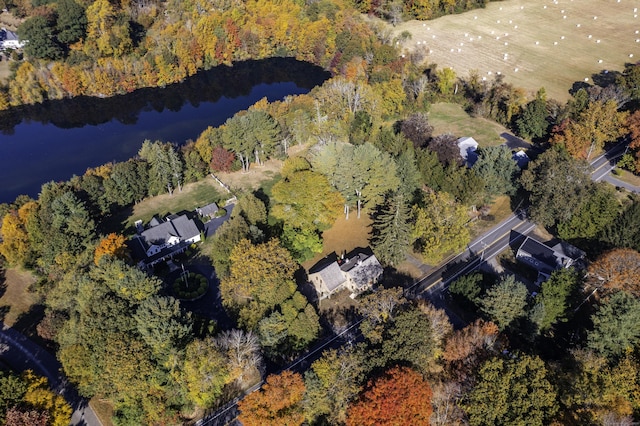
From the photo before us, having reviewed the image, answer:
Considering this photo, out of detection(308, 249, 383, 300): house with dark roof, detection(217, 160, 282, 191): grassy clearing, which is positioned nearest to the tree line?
detection(217, 160, 282, 191): grassy clearing

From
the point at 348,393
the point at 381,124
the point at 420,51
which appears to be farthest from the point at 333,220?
the point at 420,51

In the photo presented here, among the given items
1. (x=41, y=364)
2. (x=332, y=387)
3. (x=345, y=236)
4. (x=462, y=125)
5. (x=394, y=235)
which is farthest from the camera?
(x=462, y=125)

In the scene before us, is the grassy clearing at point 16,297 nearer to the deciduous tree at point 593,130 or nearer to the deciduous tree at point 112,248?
the deciduous tree at point 112,248

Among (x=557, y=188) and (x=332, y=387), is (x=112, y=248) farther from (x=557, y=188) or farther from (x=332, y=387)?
(x=557, y=188)

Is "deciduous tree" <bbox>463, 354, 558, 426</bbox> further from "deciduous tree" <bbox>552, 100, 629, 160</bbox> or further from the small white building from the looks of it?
"deciduous tree" <bbox>552, 100, 629, 160</bbox>

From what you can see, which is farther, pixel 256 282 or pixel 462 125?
pixel 462 125

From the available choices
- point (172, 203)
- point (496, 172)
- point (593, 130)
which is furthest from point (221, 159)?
point (593, 130)
